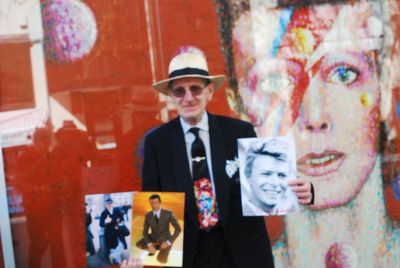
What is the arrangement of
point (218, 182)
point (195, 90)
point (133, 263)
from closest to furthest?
point (133, 263) < point (218, 182) < point (195, 90)

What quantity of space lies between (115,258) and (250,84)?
191cm

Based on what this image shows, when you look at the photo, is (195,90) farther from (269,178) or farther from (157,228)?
(157,228)

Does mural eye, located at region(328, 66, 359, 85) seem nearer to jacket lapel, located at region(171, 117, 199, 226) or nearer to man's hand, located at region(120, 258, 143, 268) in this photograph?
jacket lapel, located at region(171, 117, 199, 226)

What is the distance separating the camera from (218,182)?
2230 millimetres

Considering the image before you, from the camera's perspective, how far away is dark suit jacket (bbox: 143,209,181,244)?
2.12 metres

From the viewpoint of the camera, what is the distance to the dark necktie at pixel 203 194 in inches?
87.4

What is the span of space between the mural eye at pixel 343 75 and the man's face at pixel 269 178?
175 cm

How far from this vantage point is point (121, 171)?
3.60 metres

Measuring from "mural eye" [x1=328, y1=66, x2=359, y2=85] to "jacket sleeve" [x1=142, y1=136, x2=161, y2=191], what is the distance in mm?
1973

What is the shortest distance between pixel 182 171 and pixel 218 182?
191 mm

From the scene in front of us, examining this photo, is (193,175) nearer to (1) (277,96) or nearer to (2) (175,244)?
(2) (175,244)

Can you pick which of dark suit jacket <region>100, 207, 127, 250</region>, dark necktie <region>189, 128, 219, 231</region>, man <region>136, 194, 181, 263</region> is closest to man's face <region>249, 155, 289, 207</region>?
dark necktie <region>189, 128, 219, 231</region>

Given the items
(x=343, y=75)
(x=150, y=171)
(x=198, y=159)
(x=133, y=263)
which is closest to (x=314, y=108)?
(x=343, y=75)

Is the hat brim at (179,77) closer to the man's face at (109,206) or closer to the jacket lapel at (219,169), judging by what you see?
the jacket lapel at (219,169)
